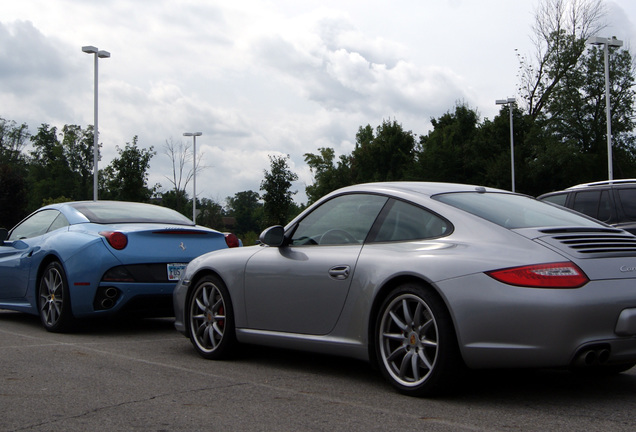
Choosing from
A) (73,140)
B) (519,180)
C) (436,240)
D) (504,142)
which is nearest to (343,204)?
(436,240)

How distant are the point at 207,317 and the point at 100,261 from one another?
175cm

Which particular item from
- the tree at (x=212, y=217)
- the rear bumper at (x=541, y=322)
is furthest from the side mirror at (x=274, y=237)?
the tree at (x=212, y=217)

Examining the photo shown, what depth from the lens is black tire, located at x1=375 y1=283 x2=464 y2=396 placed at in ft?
14.1

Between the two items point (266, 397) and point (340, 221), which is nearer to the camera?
point (266, 397)

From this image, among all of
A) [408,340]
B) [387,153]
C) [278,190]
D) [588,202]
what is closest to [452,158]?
[387,153]

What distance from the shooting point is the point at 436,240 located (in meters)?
4.66

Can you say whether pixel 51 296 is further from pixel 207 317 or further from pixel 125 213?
pixel 207 317

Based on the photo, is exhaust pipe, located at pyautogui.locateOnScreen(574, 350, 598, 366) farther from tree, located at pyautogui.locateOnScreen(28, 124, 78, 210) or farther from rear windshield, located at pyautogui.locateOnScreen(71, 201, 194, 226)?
tree, located at pyautogui.locateOnScreen(28, 124, 78, 210)

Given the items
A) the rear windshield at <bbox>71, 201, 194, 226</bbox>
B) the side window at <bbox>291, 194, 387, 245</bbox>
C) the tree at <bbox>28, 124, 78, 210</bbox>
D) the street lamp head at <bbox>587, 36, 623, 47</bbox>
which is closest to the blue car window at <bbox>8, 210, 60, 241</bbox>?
the rear windshield at <bbox>71, 201, 194, 226</bbox>

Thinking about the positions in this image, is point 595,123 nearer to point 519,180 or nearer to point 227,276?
point 519,180

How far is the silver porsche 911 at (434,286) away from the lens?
406 cm

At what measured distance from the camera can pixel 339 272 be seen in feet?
16.5

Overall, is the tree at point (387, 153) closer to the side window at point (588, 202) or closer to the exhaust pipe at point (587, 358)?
the side window at point (588, 202)

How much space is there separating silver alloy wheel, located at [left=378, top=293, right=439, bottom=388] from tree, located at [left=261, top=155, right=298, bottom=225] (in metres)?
44.9
